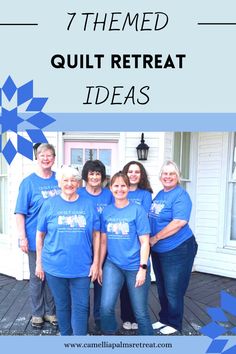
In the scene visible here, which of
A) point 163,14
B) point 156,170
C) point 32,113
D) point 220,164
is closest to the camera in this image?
point 163,14

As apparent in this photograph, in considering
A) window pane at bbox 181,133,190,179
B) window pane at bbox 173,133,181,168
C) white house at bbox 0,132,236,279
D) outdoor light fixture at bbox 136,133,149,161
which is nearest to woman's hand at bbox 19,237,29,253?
white house at bbox 0,132,236,279

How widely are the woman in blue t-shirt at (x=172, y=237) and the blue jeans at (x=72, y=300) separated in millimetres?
568

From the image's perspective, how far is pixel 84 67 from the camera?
1.55 meters

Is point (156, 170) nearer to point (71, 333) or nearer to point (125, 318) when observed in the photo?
point (125, 318)

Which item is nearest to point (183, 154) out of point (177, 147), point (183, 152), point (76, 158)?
point (183, 152)

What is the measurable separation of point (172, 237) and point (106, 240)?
1.56 ft

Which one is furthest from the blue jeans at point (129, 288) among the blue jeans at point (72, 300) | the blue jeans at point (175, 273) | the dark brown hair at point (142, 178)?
the dark brown hair at point (142, 178)

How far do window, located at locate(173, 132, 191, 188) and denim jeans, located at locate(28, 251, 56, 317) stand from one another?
2.05 metres

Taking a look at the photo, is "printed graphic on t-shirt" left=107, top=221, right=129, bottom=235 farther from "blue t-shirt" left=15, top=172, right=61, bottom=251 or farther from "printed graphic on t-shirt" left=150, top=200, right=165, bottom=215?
"blue t-shirt" left=15, top=172, right=61, bottom=251

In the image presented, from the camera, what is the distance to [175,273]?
6.91 feet

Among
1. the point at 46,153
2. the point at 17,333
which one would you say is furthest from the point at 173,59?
the point at 17,333

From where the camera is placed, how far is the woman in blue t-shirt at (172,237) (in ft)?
6.69

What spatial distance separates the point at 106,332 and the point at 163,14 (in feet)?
6.44

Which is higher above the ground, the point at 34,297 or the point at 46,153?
the point at 46,153
